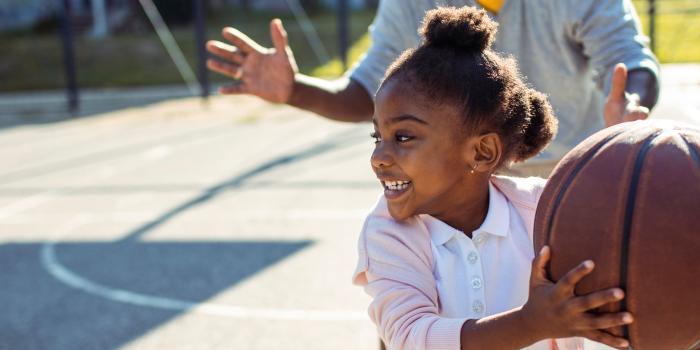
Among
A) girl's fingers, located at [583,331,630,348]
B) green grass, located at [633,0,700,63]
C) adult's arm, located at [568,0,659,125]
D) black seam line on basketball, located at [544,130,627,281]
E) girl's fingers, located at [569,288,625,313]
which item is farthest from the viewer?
green grass, located at [633,0,700,63]

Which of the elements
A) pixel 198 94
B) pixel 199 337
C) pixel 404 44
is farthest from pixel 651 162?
pixel 198 94

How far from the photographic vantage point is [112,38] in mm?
28219

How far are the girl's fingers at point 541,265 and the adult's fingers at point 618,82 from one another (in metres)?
0.79

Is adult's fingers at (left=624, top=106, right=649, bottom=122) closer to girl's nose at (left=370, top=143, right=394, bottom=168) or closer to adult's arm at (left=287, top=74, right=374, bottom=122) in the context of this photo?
girl's nose at (left=370, top=143, right=394, bottom=168)

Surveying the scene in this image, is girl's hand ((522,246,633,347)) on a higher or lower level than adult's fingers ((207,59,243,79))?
lower

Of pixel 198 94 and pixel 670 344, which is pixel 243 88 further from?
pixel 198 94

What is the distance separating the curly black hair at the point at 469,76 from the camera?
2312 mm

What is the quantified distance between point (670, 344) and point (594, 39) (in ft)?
3.98

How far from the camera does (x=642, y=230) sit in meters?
1.99

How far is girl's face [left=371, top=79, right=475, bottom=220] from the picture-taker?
2.31m

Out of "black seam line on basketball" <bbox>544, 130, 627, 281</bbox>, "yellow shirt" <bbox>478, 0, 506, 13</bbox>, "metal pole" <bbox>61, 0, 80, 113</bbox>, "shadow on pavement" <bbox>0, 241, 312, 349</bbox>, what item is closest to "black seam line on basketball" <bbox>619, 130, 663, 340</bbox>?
"black seam line on basketball" <bbox>544, 130, 627, 281</bbox>

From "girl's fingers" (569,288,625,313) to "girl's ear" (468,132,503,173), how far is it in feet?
1.77

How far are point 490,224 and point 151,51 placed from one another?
80.0 feet

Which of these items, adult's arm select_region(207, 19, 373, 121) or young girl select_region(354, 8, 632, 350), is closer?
young girl select_region(354, 8, 632, 350)
